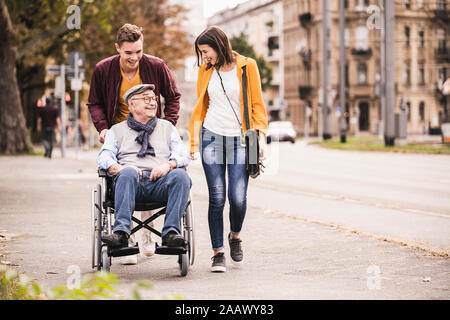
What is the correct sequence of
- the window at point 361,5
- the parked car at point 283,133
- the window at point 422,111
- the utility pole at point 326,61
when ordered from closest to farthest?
1. the utility pole at point 326,61
2. the parked car at point 283,133
3. the window at point 422,111
4. the window at point 361,5

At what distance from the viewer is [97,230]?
680cm

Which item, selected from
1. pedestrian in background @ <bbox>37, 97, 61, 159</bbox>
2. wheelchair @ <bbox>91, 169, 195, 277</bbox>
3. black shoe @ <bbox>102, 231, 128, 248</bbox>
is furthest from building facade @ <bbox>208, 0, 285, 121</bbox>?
black shoe @ <bbox>102, 231, 128, 248</bbox>

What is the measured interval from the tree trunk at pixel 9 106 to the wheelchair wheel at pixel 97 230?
928 inches

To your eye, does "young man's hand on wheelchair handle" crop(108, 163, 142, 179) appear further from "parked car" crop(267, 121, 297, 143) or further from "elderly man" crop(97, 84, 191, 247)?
"parked car" crop(267, 121, 297, 143)

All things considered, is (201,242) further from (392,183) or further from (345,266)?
(392,183)

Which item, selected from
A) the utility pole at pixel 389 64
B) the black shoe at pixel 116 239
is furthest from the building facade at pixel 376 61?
the black shoe at pixel 116 239

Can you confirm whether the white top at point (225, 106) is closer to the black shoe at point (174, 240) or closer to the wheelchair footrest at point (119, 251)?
the black shoe at point (174, 240)

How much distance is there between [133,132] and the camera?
23.1ft

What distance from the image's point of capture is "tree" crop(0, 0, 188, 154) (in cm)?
2975

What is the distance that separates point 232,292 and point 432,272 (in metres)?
1.73

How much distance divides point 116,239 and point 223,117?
4.30 ft

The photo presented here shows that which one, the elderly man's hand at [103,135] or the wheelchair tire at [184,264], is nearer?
the wheelchair tire at [184,264]

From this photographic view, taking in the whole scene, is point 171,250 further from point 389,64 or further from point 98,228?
point 389,64

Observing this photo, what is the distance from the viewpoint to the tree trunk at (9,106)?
2962 cm
